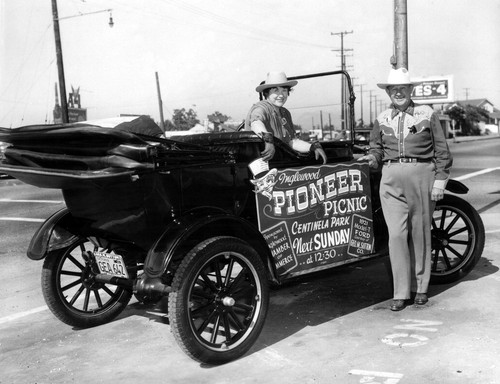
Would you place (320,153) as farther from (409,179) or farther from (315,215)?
(409,179)

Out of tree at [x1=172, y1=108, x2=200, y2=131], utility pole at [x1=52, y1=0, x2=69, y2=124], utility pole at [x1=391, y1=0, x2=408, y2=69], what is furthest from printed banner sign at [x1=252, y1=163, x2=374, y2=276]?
tree at [x1=172, y1=108, x2=200, y2=131]

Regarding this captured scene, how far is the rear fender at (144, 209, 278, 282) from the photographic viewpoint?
3801 mm

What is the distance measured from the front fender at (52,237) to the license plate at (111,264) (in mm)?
272

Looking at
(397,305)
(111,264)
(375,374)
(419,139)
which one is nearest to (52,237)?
(111,264)

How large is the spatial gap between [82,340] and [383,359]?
2.12 m

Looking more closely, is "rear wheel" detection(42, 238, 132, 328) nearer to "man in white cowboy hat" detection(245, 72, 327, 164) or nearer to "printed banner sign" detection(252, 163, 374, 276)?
"printed banner sign" detection(252, 163, 374, 276)

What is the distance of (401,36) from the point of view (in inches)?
317

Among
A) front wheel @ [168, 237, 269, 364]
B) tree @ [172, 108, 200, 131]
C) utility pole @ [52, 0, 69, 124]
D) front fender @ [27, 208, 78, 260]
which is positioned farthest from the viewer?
tree @ [172, 108, 200, 131]

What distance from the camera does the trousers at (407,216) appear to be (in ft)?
16.0

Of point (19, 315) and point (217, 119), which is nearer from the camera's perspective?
point (19, 315)

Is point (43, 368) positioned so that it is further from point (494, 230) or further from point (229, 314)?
point (494, 230)

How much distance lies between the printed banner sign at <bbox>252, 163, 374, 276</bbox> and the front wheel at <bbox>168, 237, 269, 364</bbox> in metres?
0.31

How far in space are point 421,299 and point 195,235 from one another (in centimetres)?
207

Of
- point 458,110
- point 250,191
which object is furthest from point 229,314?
point 458,110
